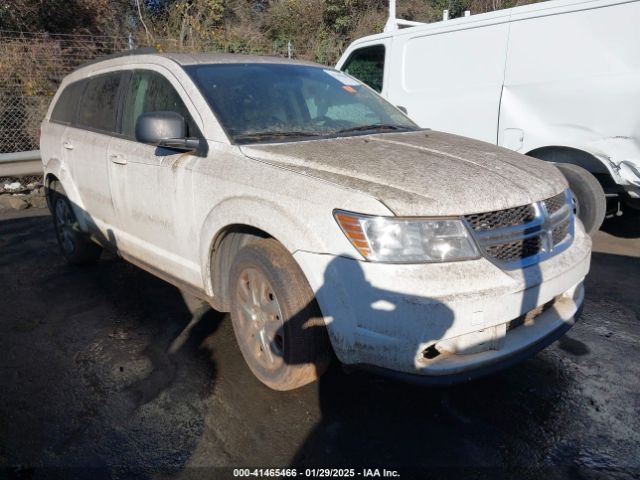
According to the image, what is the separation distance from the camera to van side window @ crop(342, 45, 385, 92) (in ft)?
21.7

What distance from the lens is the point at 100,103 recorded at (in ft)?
13.9

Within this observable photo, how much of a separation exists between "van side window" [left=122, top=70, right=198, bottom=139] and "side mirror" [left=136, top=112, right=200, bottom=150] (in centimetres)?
16

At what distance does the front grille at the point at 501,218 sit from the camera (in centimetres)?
234

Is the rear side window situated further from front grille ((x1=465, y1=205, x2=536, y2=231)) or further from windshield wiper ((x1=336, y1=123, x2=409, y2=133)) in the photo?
front grille ((x1=465, y1=205, x2=536, y2=231))

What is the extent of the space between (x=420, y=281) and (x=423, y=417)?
2.92ft

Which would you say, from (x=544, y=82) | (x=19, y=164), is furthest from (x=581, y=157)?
(x=19, y=164)

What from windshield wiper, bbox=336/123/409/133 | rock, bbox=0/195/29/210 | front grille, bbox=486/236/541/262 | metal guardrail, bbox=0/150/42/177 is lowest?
rock, bbox=0/195/29/210

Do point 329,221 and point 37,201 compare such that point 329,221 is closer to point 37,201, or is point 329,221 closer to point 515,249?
point 515,249

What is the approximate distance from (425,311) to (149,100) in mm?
2526

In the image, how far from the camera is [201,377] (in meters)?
3.10

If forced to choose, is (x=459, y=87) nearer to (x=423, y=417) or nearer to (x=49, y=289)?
(x=423, y=417)

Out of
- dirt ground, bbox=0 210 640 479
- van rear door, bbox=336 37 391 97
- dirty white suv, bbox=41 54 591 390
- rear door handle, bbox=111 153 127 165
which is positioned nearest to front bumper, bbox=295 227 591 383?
dirty white suv, bbox=41 54 591 390

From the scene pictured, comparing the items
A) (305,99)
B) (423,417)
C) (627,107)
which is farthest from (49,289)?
(627,107)

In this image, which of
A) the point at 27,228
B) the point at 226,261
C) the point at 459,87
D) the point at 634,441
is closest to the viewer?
the point at 634,441
